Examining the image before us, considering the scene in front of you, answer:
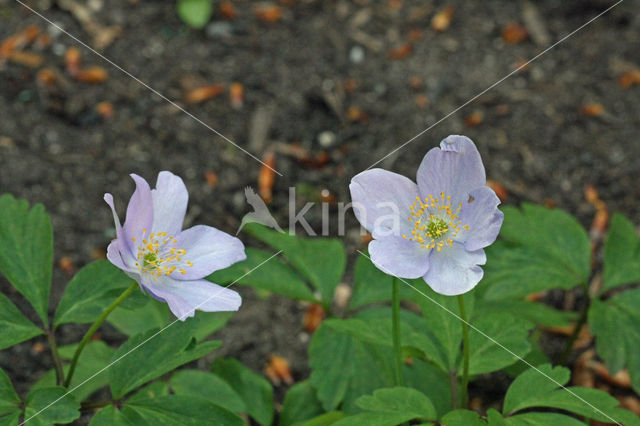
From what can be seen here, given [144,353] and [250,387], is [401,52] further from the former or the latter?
[144,353]

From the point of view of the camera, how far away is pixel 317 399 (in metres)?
2.69

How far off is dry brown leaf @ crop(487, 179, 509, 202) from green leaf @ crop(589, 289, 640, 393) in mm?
1069

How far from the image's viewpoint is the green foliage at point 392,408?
208cm

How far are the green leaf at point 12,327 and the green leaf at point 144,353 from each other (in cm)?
27

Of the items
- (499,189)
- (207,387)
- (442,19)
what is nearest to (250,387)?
(207,387)

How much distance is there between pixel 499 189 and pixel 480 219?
173 centimetres

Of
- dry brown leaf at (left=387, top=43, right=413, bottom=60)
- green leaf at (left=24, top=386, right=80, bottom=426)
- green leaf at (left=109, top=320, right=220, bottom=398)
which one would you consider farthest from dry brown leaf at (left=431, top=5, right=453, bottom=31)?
green leaf at (left=24, top=386, right=80, bottom=426)

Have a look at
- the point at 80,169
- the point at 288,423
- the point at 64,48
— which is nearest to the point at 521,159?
the point at 288,423

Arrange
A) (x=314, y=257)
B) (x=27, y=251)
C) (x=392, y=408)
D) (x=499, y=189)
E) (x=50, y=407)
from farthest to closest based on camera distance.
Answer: (x=499, y=189) < (x=314, y=257) < (x=27, y=251) < (x=392, y=408) < (x=50, y=407)

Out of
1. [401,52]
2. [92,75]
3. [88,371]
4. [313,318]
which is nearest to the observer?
[88,371]

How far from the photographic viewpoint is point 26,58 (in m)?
4.04

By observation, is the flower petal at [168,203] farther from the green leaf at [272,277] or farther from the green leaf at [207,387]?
the green leaf at [207,387]

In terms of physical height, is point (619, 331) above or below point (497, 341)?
below

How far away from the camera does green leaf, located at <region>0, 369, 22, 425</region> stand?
1.98 m
